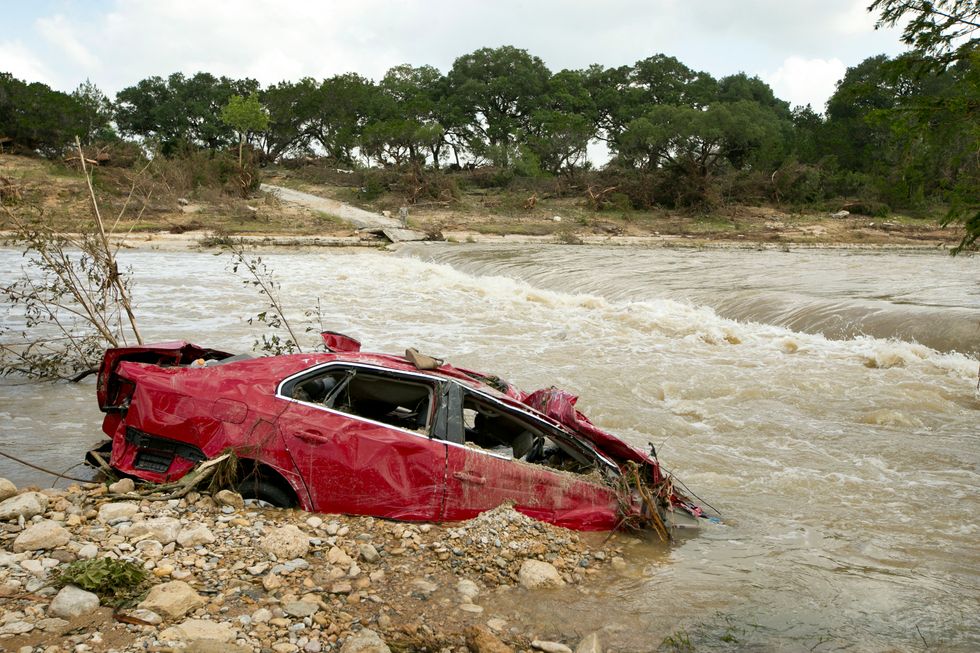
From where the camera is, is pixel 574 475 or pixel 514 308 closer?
pixel 574 475

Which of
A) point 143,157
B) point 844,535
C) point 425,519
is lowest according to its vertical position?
point 844,535

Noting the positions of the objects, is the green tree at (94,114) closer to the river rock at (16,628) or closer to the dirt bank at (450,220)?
the dirt bank at (450,220)

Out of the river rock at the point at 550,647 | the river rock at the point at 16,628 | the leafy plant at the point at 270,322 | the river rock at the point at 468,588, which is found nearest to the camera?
the river rock at the point at 16,628

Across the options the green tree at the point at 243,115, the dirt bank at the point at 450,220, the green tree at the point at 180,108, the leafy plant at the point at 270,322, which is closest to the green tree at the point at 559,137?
the dirt bank at the point at 450,220

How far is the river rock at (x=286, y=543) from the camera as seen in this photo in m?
4.92

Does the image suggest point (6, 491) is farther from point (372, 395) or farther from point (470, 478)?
point (470, 478)

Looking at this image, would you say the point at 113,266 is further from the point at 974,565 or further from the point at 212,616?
the point at 974,565

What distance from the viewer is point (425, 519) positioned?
217 inches

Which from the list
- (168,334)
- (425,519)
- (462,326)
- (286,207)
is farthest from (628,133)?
(425,519)

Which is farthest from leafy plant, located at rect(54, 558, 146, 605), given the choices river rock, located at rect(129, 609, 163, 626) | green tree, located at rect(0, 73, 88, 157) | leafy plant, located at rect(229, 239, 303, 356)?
green tree, located at rect(0, 73, 88, 157)

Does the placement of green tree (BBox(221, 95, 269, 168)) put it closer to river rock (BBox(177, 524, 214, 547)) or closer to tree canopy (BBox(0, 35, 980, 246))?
tree canopy (BBox(0, 35, 980, 246))

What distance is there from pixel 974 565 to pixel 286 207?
37.7 meters

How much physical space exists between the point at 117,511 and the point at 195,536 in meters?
0.67

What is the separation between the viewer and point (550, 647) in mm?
4273
